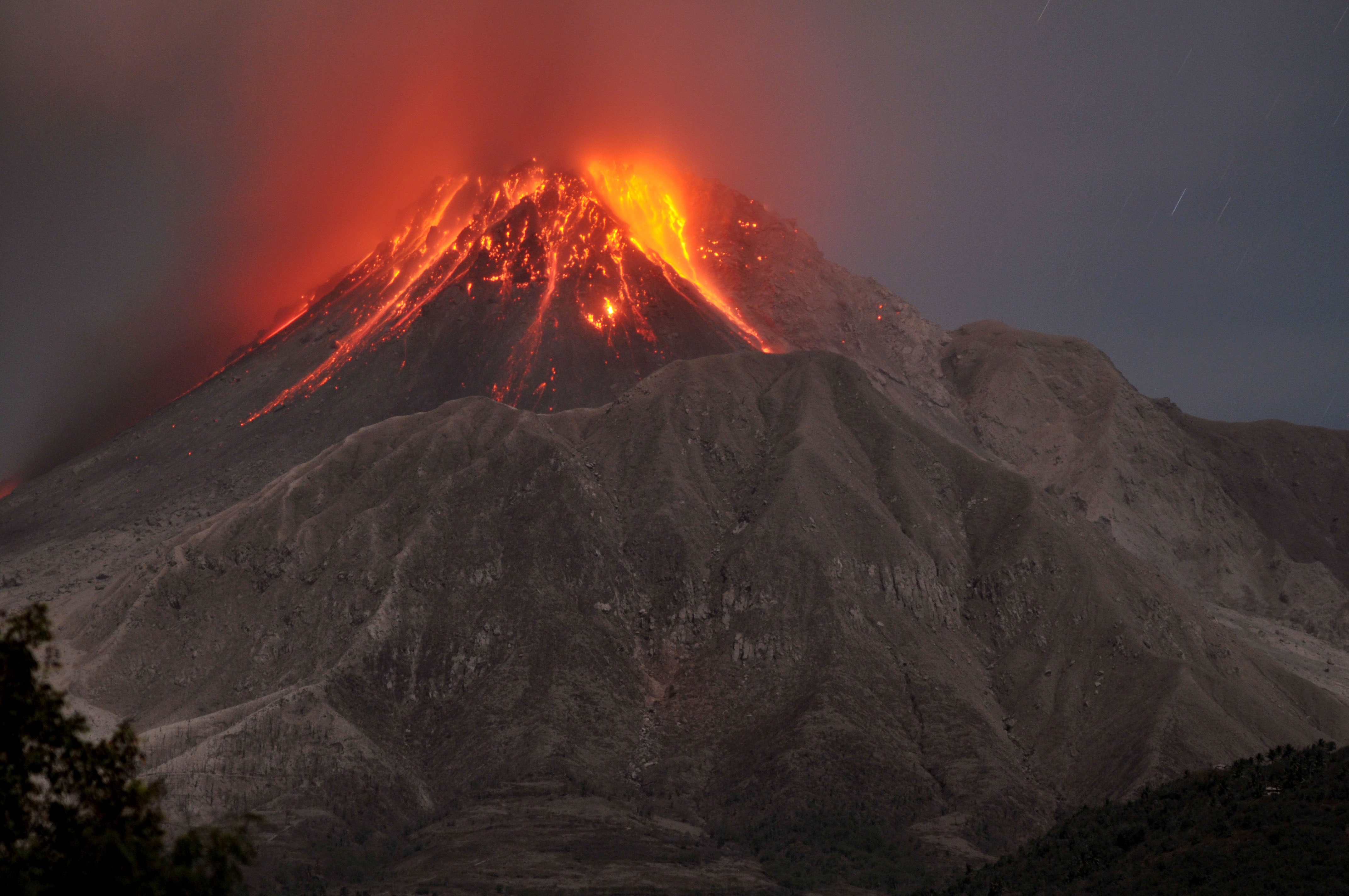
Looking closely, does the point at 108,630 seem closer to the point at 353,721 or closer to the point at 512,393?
the point at 353,721

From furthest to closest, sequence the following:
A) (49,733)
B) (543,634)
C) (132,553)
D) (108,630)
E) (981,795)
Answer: (132,553), (108,630), (543,634), (981,795), (49,733)

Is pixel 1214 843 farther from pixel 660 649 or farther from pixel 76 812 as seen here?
pixel 660 649

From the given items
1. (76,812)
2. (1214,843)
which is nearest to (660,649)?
(1214,843)

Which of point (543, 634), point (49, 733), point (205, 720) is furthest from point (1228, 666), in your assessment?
point (49, 733)

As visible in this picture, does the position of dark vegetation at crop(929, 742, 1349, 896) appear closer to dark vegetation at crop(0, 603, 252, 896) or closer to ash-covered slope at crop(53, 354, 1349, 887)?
ash-covered slope at crop(53, 354, 1349, 887)

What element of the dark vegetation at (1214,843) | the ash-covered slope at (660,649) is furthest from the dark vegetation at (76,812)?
the ash-covered slope at (660,649)

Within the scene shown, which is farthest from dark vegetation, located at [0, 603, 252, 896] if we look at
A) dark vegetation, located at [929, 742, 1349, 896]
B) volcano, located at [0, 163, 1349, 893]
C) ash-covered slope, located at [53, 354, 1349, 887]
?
ash-covered slope, located at [53, 354, 1349, 887]
